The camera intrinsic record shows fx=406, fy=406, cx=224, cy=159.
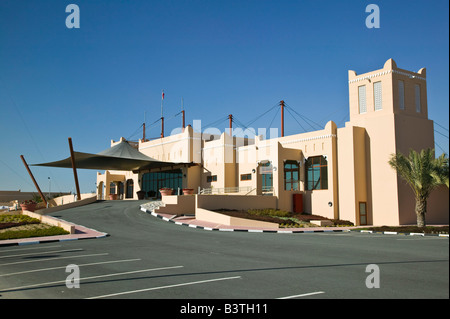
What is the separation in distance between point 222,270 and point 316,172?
2251 cm

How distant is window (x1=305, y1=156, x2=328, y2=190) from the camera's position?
3011 cm

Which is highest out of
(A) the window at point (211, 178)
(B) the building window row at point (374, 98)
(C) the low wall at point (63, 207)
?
(B) the building window row at point (374, 98)

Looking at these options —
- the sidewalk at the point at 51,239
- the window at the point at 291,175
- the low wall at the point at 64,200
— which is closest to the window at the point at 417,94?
the window at the point at 291,175

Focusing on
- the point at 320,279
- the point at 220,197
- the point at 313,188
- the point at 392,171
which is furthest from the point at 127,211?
the point at 320,279

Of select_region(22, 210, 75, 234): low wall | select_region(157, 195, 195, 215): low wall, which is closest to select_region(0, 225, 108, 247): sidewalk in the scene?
select_region(22, 210, 75, 234): low wall

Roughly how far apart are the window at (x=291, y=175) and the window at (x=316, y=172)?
38.2 inches

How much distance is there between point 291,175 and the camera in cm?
3269

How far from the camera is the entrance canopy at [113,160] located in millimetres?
36969

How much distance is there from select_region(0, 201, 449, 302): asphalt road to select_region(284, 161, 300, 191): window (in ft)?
55.6

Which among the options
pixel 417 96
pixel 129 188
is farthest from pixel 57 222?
pixel 129 188

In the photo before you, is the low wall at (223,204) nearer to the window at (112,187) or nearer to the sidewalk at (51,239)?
the sidewalk at (51,239)

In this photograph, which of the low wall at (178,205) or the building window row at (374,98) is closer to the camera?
the building window row at (374,98)
